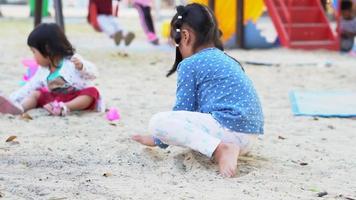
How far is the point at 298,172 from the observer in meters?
2.28

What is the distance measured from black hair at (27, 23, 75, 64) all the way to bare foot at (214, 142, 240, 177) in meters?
1.49

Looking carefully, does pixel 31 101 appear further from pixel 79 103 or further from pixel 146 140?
pixel 146 140

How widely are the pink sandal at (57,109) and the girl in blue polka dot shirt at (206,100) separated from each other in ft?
3.49

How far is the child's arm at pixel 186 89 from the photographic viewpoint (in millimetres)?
2385

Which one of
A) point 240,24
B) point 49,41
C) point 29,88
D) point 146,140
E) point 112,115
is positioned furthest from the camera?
point 240,24

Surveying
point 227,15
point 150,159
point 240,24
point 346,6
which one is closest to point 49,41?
point 150,159

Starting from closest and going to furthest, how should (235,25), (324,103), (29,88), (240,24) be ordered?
(29,88), (324,103), (240,24), (235,25)

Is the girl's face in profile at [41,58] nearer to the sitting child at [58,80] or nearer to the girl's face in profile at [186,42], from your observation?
the sitting child at [58,80]

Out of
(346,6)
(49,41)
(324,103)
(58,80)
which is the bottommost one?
(346,6)

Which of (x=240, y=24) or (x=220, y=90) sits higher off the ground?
(x=220, y=90)

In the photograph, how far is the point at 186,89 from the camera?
2396 mm

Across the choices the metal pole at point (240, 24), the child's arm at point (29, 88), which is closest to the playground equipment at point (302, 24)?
the metal pole at point (240, 24)

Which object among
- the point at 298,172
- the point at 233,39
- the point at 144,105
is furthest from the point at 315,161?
the point at 233,39

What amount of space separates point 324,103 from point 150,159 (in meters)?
1.77
